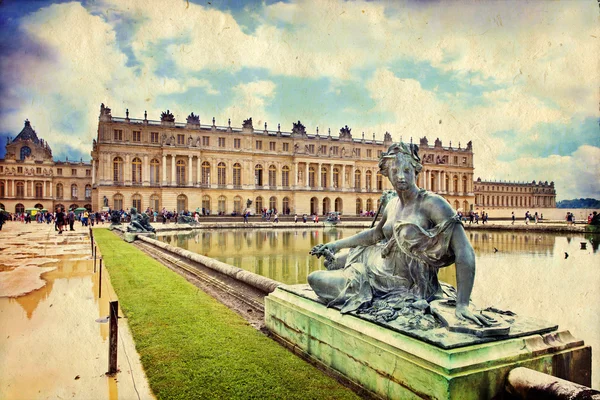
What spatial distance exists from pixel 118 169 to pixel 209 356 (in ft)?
159

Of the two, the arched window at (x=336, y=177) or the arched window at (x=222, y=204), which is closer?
the arched window at (x=222, y=204)

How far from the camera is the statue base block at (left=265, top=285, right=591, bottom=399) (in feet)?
7.48

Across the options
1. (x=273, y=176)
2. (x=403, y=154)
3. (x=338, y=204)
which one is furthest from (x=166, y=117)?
(x=403, y=154)

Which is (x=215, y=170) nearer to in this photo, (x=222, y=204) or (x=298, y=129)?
(x=222, y=204)

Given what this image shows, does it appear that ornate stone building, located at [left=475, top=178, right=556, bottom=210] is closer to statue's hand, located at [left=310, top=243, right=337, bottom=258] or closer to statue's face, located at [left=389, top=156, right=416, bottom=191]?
statue's hand, located at [left=310, top=243, right=337, bottom=258]

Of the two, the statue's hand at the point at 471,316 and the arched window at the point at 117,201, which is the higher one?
the arched window at the point at 117,201

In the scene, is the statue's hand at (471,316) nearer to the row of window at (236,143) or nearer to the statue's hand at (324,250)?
the statue's hand at (324,250)

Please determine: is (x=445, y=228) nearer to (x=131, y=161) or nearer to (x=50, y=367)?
(x=50, y=367)

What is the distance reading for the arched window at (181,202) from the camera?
4988 cm

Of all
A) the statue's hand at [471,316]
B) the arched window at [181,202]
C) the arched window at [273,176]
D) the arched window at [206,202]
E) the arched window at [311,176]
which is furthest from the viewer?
the arched window at [311,176]

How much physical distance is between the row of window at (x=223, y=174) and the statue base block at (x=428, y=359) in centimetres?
4678

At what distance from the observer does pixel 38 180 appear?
66.1 m

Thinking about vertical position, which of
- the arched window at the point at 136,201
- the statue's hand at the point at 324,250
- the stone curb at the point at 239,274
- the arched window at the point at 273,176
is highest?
the arched window at the point at 273,176

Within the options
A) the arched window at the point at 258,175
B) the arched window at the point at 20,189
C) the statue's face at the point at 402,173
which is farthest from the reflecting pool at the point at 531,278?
the arched window at the point at 20,189
